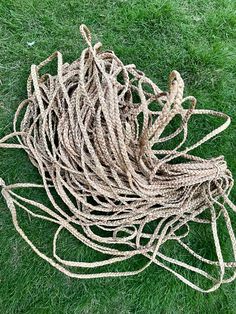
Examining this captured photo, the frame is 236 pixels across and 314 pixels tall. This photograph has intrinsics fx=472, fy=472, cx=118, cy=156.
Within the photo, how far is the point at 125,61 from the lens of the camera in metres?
1.82

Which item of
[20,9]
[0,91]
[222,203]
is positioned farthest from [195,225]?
[20,9]

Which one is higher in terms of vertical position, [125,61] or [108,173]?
[125,61]

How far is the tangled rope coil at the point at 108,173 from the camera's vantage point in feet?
5.16

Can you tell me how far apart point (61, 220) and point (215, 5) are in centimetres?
108

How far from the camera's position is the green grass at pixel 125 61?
1.62 meters

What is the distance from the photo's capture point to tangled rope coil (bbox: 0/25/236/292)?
1574 mm

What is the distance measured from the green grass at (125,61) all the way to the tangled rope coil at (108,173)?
2.3 inches

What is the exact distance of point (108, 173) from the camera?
1.60m

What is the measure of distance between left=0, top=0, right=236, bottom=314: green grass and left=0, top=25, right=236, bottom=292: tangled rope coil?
0.06 metres

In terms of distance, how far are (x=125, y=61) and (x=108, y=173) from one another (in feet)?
1.59

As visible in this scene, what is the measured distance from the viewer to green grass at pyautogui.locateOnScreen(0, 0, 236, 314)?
5.33 feet

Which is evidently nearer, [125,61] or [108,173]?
[108,173]

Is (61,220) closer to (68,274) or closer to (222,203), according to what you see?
(68,274)

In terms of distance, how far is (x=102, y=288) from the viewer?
5.40 ft
